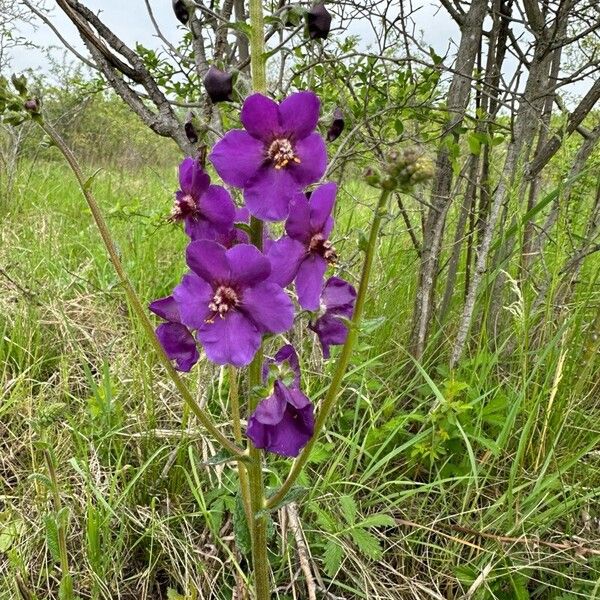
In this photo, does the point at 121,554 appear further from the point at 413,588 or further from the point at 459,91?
the point at 459,91

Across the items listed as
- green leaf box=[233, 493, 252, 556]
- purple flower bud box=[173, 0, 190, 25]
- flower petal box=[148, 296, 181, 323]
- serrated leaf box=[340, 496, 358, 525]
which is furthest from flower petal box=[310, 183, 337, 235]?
serrated leaf box=[340, 496, 358, 525]

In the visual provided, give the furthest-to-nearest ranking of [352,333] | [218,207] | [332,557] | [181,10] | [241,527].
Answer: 1. [332,557]
2. [241,527]
3. [181,10]
4. [218,207]
5. [352,333]

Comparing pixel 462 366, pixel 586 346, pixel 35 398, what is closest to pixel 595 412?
pixel 586 346

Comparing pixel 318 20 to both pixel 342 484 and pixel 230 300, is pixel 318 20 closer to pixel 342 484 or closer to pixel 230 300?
pixel 230 300

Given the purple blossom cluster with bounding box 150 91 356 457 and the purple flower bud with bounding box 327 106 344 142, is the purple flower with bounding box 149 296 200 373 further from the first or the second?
the purple flower bud with bounding box 327 106 344 142

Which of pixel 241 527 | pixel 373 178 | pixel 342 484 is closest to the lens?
pixel 373 178

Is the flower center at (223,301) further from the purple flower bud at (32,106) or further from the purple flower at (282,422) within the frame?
the purple flower bud at (32,106)

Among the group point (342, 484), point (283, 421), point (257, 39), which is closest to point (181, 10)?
point (257, 39)

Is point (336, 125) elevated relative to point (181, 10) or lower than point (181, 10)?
lower
